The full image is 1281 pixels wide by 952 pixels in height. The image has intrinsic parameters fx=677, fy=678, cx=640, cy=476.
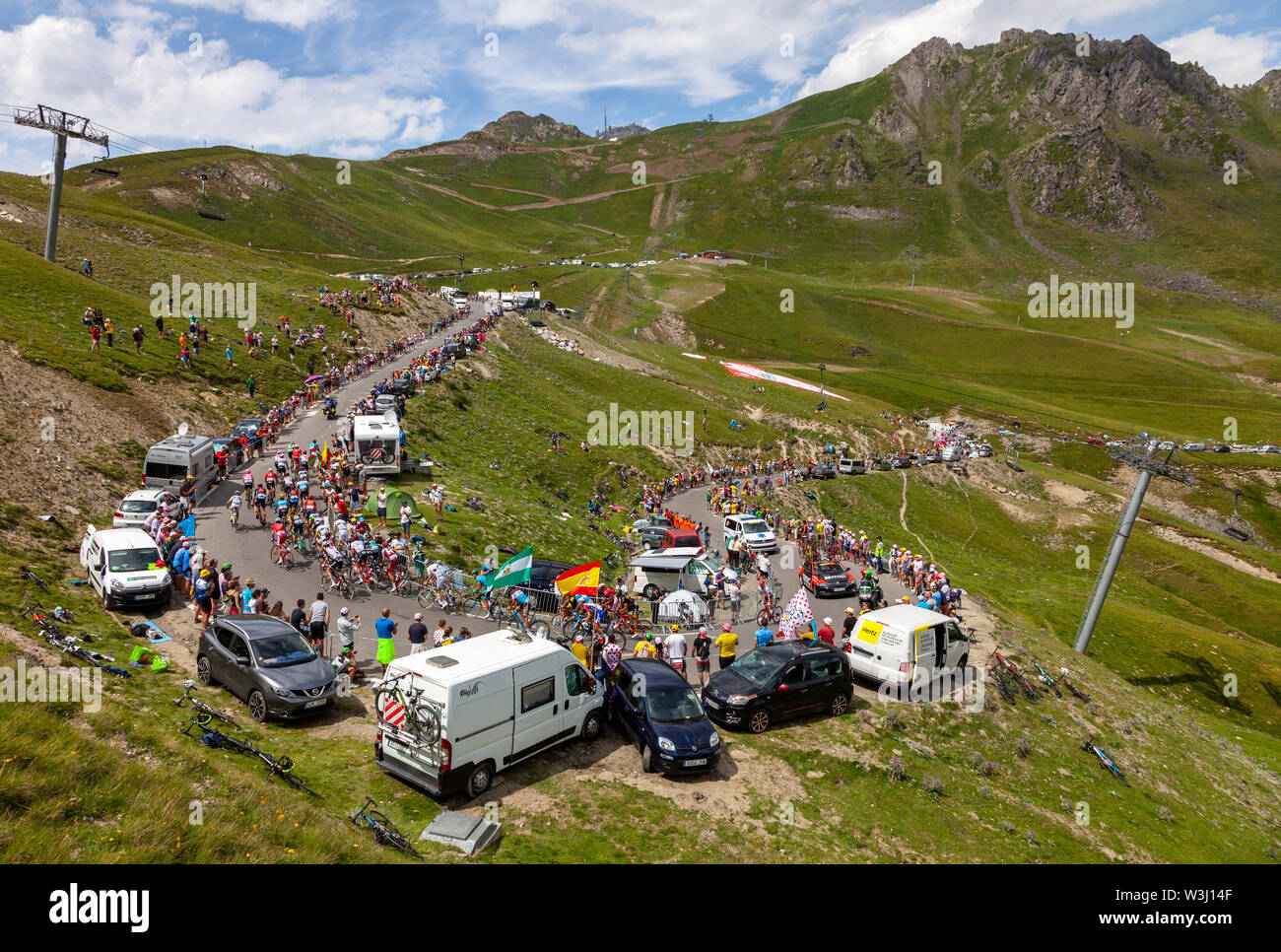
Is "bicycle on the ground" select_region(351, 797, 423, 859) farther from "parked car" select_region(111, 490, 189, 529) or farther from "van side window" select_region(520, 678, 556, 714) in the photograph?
"parked car" select_region(111, 490, 189, 529)

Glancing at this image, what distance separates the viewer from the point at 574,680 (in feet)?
49.8

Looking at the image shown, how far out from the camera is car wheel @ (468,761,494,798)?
13062mm

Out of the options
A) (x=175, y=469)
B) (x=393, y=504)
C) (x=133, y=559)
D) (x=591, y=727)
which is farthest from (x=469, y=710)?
(x=175, y=469)

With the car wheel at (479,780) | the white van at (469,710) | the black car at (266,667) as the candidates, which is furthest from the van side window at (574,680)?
the black car at (266,667)

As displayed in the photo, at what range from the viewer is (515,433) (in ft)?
169

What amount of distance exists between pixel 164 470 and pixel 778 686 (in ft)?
Answer: 94.8

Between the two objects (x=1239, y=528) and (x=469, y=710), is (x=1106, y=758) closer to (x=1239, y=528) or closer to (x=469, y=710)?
(x=469, y=710)

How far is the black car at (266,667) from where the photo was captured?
15.2 m

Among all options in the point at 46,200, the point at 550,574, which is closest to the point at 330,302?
the point at 46,200

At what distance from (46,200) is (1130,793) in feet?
385

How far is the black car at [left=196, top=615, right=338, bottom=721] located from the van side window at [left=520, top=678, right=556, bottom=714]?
5.17 m

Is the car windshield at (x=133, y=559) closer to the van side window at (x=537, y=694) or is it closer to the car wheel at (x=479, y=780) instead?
the car wheel at (x=479, y=780)

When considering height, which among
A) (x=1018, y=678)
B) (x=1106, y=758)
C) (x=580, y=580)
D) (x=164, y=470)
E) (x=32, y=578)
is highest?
(x=164, y=470)
